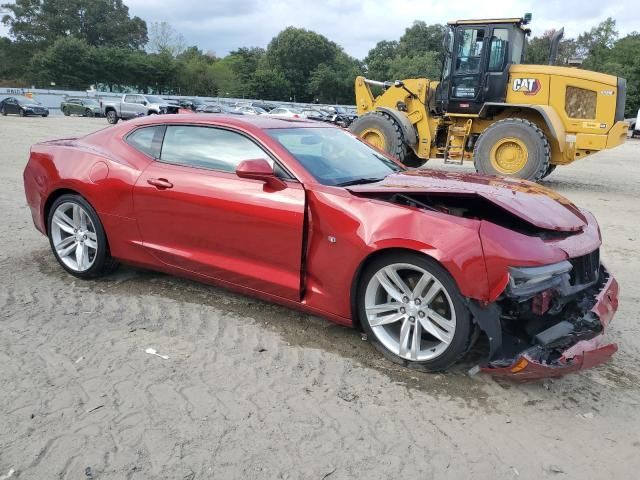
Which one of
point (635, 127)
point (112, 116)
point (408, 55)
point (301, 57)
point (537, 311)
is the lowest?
point (537, 311)

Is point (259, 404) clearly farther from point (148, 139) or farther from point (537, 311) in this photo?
point (148, 139)

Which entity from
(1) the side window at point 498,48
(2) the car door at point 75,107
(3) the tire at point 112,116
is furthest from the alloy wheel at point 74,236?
(2) the car door at point 75,107

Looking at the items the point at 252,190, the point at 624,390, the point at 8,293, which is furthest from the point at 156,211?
the point at 624,390

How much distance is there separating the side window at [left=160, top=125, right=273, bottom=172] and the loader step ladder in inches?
329

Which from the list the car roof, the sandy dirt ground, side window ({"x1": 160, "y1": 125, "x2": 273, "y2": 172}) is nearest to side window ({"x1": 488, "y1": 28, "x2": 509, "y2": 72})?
the car roof

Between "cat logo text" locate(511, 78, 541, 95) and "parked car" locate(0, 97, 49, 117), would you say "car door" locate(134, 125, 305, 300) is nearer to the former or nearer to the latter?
"cat logo text" locate(511, 78, 541, 95)

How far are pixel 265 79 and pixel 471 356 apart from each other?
78.1m

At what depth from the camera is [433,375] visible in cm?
305

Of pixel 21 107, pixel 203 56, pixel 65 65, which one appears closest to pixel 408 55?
pixel 203 56

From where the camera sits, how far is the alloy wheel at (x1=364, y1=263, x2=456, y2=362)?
2945 mm

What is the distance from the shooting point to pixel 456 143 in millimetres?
11406

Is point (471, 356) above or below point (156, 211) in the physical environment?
below

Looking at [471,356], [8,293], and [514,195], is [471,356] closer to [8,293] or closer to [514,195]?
[514,195]

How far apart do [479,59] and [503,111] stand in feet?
3.85
